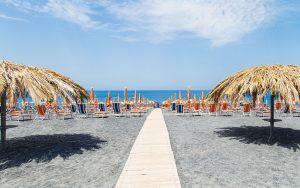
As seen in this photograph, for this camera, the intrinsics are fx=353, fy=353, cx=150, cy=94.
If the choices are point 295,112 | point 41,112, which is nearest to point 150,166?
point 41,112

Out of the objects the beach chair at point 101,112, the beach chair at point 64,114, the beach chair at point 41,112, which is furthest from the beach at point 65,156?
the beach chair at point 101,112

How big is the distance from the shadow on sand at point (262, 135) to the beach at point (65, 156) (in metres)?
3.54

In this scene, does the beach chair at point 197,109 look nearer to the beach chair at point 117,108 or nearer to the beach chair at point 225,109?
the beach chair at point 225,109

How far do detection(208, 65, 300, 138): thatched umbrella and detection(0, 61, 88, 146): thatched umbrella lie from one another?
490 cm

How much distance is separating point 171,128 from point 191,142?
3.29m

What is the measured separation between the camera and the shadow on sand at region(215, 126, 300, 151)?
35.7 feet

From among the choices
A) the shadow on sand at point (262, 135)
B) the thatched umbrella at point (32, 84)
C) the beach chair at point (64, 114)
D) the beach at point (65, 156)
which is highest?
the thatched umbrella at point (32, 84)

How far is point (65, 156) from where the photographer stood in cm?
913

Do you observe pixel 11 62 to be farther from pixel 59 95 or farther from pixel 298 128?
pixel 298 128

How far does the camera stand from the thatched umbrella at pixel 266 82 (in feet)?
32.8

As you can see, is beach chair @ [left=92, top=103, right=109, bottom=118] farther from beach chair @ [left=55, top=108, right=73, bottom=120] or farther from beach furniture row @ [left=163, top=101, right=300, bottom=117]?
beach furniture row @ [left=163, top=101, right=300, bottom=117]

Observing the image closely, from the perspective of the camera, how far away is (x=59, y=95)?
9.95 meters

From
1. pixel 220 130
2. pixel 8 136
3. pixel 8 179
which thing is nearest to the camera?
pixel 8 179

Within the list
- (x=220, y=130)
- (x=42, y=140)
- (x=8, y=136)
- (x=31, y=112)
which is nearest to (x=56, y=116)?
(x=31, y=112)
